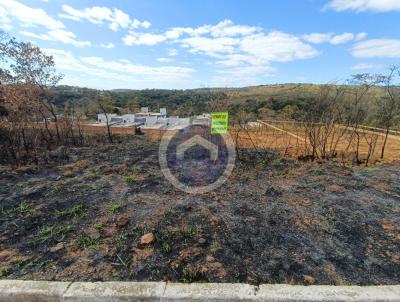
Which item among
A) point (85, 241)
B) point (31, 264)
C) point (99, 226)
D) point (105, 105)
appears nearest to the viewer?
point (31, 264)

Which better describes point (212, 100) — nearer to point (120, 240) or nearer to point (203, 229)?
point (203, 229)

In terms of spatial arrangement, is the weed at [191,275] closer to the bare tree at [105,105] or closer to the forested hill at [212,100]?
the forested hill at [212,100]

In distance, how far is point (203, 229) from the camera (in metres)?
2.43

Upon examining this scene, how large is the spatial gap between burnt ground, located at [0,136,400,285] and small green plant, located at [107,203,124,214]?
0.04 ft

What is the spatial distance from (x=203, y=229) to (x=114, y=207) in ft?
3.65

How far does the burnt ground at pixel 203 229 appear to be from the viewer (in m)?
1.85

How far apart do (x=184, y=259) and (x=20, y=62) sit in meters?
9.84

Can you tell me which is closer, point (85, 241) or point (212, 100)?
point (85, 241)

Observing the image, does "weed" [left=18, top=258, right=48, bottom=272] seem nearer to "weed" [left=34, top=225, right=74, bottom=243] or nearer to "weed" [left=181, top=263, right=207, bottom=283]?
"weed" [left=34, top=225, right=74, bottom=243]

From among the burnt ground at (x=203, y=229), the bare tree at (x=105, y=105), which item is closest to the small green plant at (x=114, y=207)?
the burnt ground at (x=203, y=229)

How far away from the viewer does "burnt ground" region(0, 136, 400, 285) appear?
185 cm

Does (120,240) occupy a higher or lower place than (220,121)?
lower

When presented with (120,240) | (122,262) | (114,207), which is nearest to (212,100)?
(114,207)

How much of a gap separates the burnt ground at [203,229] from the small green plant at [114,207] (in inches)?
0.4
